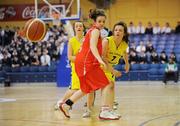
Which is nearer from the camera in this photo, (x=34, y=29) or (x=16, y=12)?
(x=34, y=29)

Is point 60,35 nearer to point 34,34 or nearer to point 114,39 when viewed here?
point 34,34

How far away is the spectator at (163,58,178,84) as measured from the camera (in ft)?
56.3

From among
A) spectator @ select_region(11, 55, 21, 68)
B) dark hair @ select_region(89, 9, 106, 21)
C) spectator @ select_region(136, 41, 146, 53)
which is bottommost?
spectator @ select_region(11, 55, 21, 68)

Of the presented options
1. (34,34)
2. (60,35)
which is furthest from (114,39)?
(60,35)

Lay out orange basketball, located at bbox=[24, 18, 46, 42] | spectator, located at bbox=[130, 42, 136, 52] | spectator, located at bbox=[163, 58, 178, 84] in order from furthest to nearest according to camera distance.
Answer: spectator, located at bbox=[130, 42, 136, 52], spectator, located at bbox=[163, 58, 178, 84], orange basketball, located at bbox=[24, 18, 46, 42]

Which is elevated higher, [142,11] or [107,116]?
[142,11]

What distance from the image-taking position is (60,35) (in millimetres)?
20500

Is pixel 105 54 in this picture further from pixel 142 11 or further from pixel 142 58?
pixel 142 11

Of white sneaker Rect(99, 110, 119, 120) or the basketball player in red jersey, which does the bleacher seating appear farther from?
the basketball player in red jersey

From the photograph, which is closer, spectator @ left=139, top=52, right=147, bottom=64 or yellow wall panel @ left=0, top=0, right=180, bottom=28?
spectator @ left=139, top=52, right=147, bottom=64

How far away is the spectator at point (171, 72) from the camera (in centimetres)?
1716

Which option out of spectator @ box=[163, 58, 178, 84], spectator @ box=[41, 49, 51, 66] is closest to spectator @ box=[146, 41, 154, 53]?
spectator @ box=[163, 58, 178, 84]

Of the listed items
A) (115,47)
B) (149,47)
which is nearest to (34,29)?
(115,47)

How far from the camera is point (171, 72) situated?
17156 millimetres
